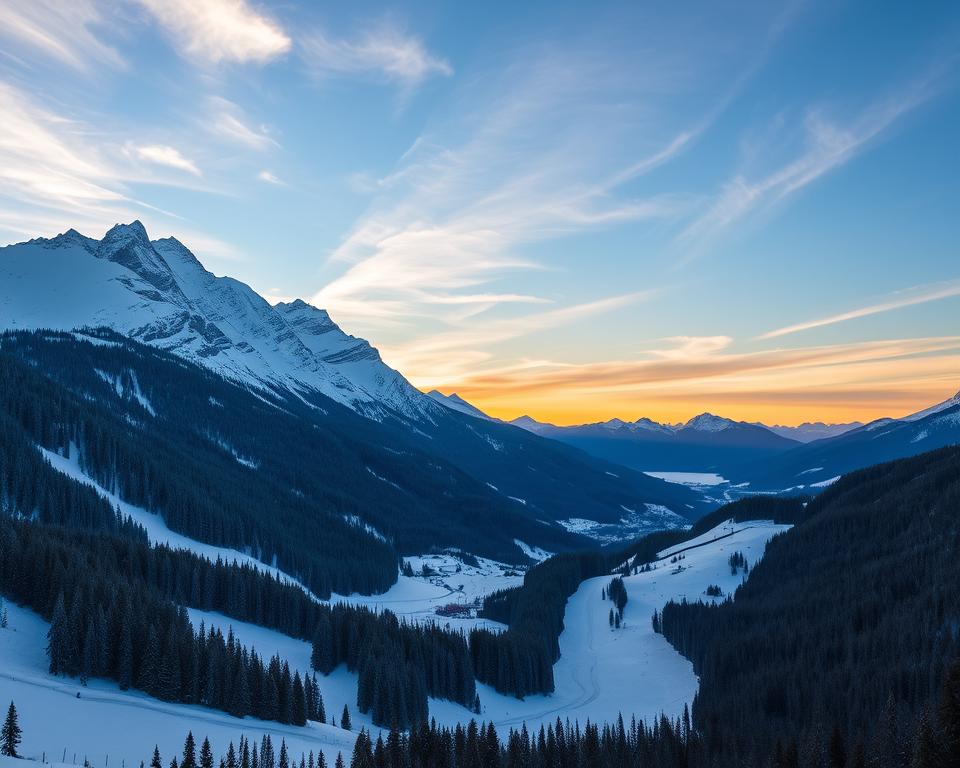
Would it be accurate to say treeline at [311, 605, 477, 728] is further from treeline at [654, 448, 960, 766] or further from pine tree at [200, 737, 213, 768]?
pine tree at [200, 737, 213, 768]

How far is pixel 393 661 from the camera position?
359ft

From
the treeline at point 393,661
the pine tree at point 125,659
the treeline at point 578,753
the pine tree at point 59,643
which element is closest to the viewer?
the treeline at point 578,753

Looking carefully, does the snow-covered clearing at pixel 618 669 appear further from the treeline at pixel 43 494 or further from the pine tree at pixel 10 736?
the treeline at pixel 43 494

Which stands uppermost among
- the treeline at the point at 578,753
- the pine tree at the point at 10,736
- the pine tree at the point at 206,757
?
the pine tree at the point at 10,736

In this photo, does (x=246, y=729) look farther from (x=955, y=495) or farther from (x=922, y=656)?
(x=955, y=495)

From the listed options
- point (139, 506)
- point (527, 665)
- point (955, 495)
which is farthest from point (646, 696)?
point (139, 506)

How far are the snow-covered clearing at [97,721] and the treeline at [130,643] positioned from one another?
1.56 m

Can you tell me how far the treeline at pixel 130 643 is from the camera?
→ 3063 inches

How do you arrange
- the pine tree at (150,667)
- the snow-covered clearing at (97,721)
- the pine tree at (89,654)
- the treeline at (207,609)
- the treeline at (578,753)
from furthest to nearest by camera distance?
the treeline at (207,609) < the pine tree at (150,667) < the pine tree at (89,654) < the snow-covered clearing at (97,721) < the treeline at (578,753)

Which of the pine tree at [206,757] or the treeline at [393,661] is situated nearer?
the pine tree at [206,757]

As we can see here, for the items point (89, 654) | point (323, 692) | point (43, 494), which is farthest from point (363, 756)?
point (43, 494)

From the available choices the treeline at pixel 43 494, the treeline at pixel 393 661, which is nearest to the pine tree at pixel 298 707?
the treeline at pixel 393 661

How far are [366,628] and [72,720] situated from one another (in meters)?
54.3

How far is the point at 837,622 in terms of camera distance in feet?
392
